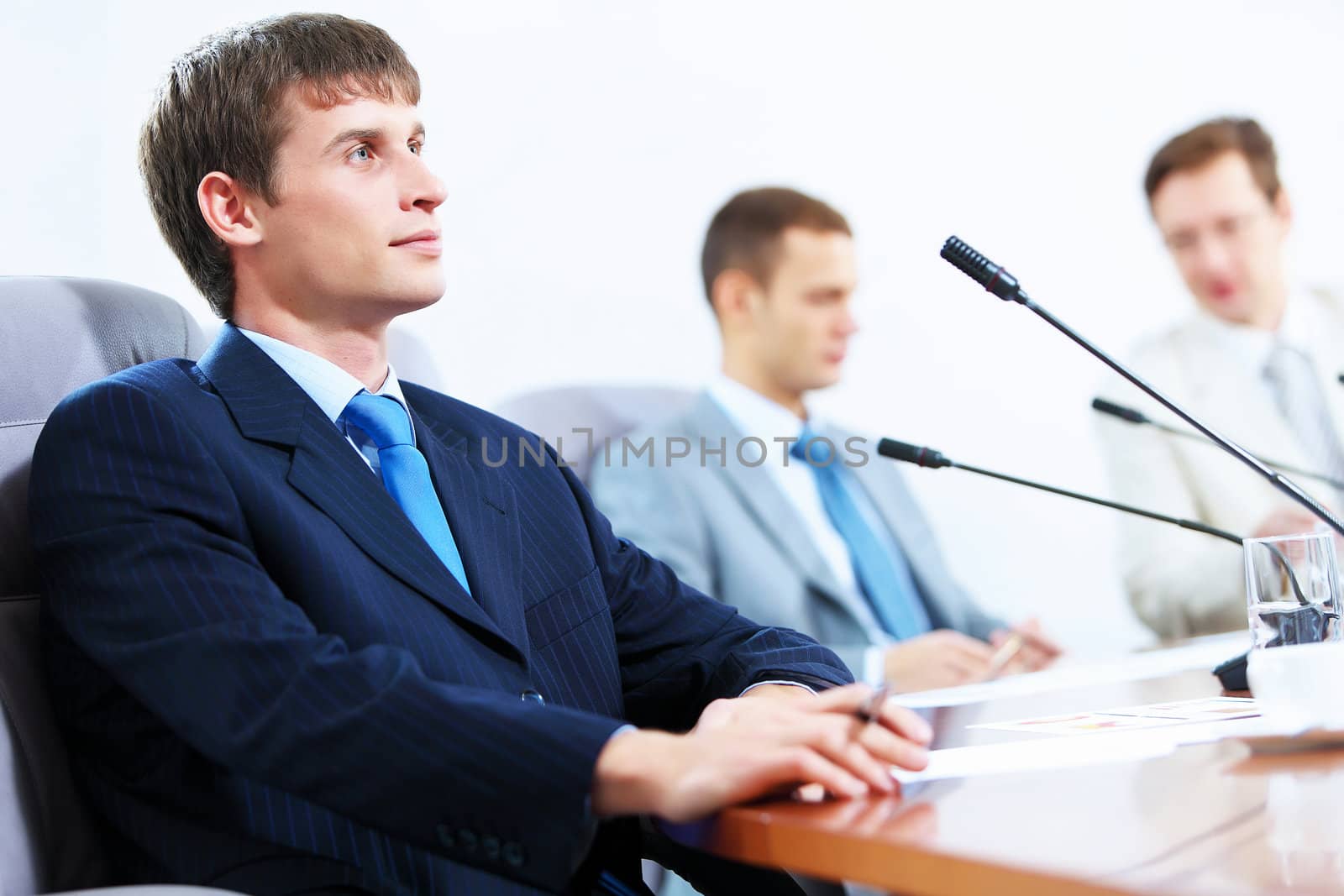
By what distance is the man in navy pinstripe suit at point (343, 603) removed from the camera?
0.80 meters

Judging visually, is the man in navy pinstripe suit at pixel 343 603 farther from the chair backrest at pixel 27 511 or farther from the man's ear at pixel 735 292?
the man's ear at pixel 735 292

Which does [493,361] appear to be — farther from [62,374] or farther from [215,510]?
[215,510]

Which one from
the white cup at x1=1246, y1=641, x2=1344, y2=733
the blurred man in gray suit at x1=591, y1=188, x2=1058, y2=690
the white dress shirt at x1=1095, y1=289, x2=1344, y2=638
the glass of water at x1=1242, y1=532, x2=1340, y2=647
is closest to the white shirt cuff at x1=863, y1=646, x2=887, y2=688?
the blurred man in gray suit at x1=591, y1=188, x2=1058, y2=690

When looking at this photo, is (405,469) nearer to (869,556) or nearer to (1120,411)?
(1120,411)

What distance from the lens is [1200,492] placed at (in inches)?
126

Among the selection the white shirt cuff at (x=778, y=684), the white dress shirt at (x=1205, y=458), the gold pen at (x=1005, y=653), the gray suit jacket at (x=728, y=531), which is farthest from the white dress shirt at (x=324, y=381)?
the white dress shirt at (x=1205, y=458)

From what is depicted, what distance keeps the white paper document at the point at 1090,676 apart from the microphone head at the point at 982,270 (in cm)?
47

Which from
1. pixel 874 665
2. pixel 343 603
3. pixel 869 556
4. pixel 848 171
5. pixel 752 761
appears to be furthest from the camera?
pixel 848 171

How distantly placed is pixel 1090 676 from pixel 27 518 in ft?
4.10

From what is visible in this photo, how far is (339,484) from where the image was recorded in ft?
3.53

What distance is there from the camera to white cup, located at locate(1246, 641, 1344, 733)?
0.87 metres

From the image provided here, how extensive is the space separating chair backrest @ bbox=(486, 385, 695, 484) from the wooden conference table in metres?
1.47

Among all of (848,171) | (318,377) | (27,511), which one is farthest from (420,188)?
(848,171)

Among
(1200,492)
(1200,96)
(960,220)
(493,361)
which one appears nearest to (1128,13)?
(1200,96)
